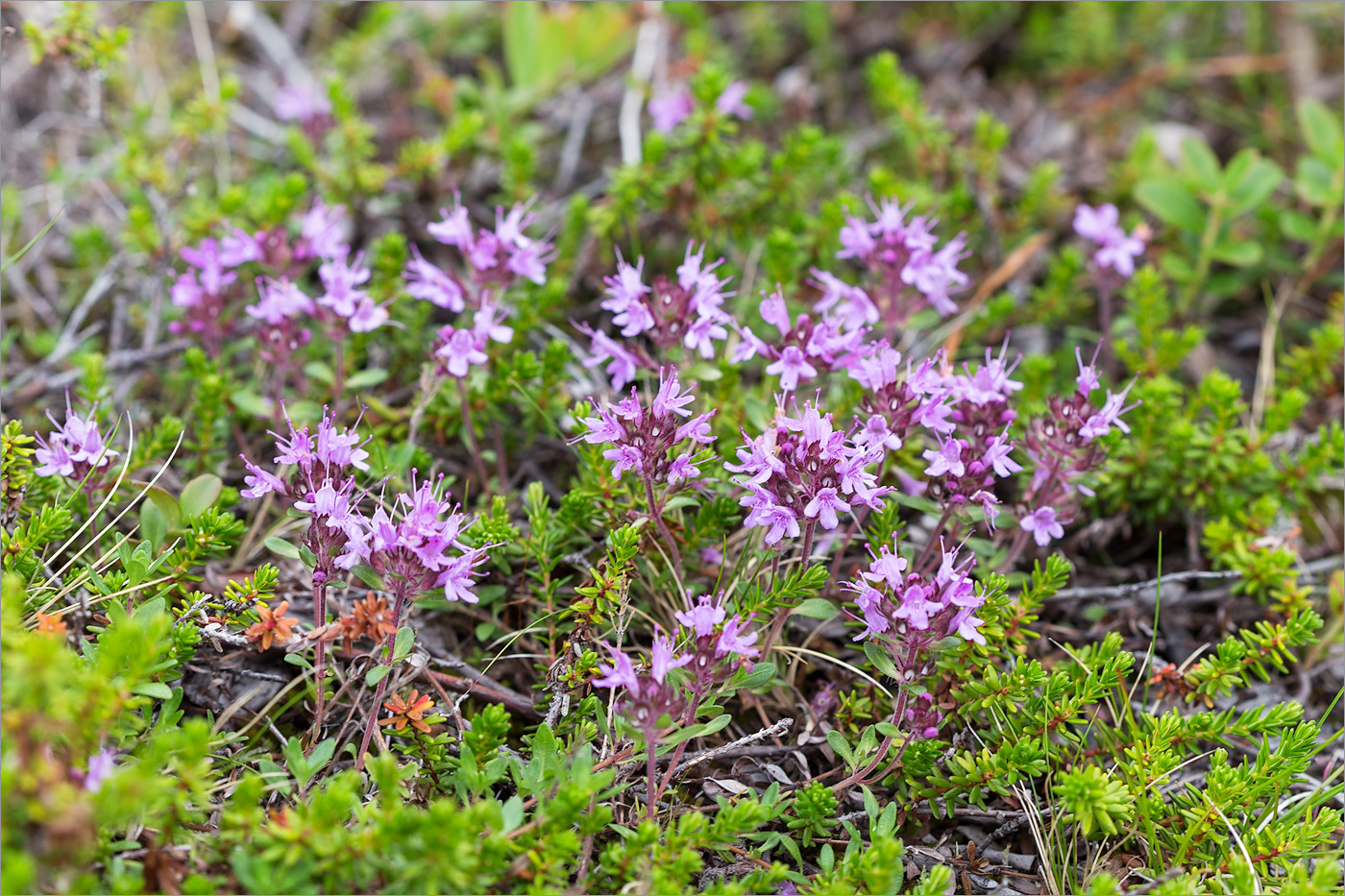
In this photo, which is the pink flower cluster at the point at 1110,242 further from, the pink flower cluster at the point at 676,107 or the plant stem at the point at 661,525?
the plant stem at the point at 661,525

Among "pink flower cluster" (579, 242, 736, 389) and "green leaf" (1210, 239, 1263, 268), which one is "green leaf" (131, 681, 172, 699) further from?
"green leaf" (1210, 239, 1263, 268)

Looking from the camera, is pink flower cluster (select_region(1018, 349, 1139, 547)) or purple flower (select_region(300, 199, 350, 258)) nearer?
Answer: pink flower cluster (select_region(1018, 349, 1139, 547))

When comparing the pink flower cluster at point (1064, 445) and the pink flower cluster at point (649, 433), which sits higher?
the pink flower cluster at point (649, 433)

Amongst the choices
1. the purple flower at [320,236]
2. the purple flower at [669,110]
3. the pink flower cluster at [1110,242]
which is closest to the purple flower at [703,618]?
the purple flower at [320,236]

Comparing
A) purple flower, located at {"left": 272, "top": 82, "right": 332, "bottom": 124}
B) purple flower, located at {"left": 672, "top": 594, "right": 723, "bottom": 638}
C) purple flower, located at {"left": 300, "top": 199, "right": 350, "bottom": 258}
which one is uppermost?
purple flower, located at {"left": 272, "top": 82, "right": 332, "bottom": 124}

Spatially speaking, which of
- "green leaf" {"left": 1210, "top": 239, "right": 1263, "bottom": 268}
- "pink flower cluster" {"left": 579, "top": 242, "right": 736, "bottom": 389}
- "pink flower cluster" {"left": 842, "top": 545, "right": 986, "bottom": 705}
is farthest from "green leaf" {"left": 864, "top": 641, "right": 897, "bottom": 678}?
"green leaf" {"left": 1210, "top": 239, "right": 1263, "bottom": 268}

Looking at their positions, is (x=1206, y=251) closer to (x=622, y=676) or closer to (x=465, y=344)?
(x=465, y=344)

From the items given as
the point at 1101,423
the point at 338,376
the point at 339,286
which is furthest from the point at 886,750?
the point at 339,286
